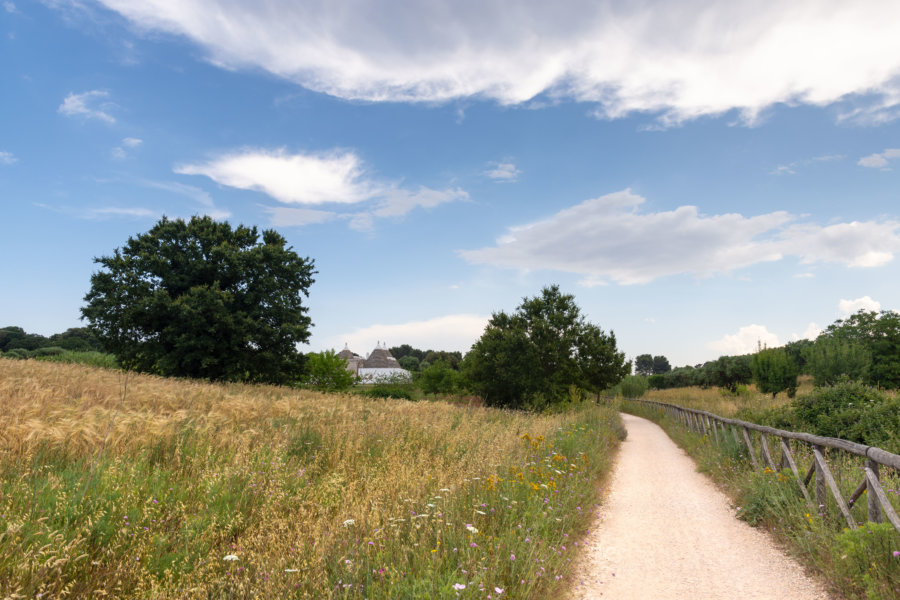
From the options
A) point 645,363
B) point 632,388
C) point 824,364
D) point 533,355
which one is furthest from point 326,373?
point 645,363

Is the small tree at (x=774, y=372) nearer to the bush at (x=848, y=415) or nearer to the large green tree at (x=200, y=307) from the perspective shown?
the bush at (x=848, y=415)

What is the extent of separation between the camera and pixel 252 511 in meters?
5.34

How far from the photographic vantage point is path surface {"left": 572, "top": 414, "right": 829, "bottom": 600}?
5.15m

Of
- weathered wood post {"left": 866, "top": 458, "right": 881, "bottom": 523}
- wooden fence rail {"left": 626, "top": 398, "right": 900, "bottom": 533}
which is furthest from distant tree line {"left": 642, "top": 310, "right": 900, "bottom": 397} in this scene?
weathered wood post {"left": 866, "top": 458, "right": 881, "bottom": 523}

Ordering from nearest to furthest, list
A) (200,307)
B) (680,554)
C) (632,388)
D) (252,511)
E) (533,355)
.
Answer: (252,511) → (680,554) → (200,307) → (533,355) → (632,388)

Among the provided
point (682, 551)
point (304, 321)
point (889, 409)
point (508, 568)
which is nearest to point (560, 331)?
point (304, 321)

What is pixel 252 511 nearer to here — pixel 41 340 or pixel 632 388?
pixel 632 388

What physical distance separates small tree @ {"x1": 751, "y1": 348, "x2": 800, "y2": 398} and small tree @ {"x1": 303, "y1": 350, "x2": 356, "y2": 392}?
36.4 meters

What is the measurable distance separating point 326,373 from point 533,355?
19447 mm

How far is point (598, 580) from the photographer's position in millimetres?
5359

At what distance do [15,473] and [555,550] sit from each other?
5832 mm

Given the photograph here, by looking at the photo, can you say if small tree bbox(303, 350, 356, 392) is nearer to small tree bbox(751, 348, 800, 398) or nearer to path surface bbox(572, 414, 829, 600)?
path surface bbox(572, 414, 829, 600)

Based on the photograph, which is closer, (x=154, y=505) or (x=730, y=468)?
(x=154, y=505)

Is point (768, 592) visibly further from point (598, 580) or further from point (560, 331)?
point (560, 331)
